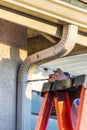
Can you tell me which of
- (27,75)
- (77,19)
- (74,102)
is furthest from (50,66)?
(74,102)

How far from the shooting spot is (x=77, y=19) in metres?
4.70

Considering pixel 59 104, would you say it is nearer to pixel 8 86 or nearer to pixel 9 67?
pixel 8 86

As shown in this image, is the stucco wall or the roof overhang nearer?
the roof overhang

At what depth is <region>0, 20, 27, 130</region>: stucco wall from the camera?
16.9 feet

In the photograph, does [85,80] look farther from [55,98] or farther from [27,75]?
[27,75]

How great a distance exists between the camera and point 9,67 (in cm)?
535

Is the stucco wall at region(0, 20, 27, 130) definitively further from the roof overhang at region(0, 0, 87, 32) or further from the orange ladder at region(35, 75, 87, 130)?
the orange ladder at region(35, 75, 87, 130)

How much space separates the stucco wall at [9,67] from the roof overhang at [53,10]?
3.04ft

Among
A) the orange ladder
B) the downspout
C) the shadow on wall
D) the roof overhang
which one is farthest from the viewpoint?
the shadow on wall

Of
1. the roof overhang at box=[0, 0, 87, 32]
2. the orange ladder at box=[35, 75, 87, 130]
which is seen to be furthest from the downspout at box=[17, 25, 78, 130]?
the orange ladder at box=[35, 75, 87, 130]

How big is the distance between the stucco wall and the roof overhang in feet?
3.04

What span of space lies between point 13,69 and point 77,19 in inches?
50.9

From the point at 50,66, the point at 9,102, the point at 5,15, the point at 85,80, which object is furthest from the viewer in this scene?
the point at 50,66

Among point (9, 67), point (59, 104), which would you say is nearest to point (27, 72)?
point (9, 67)
